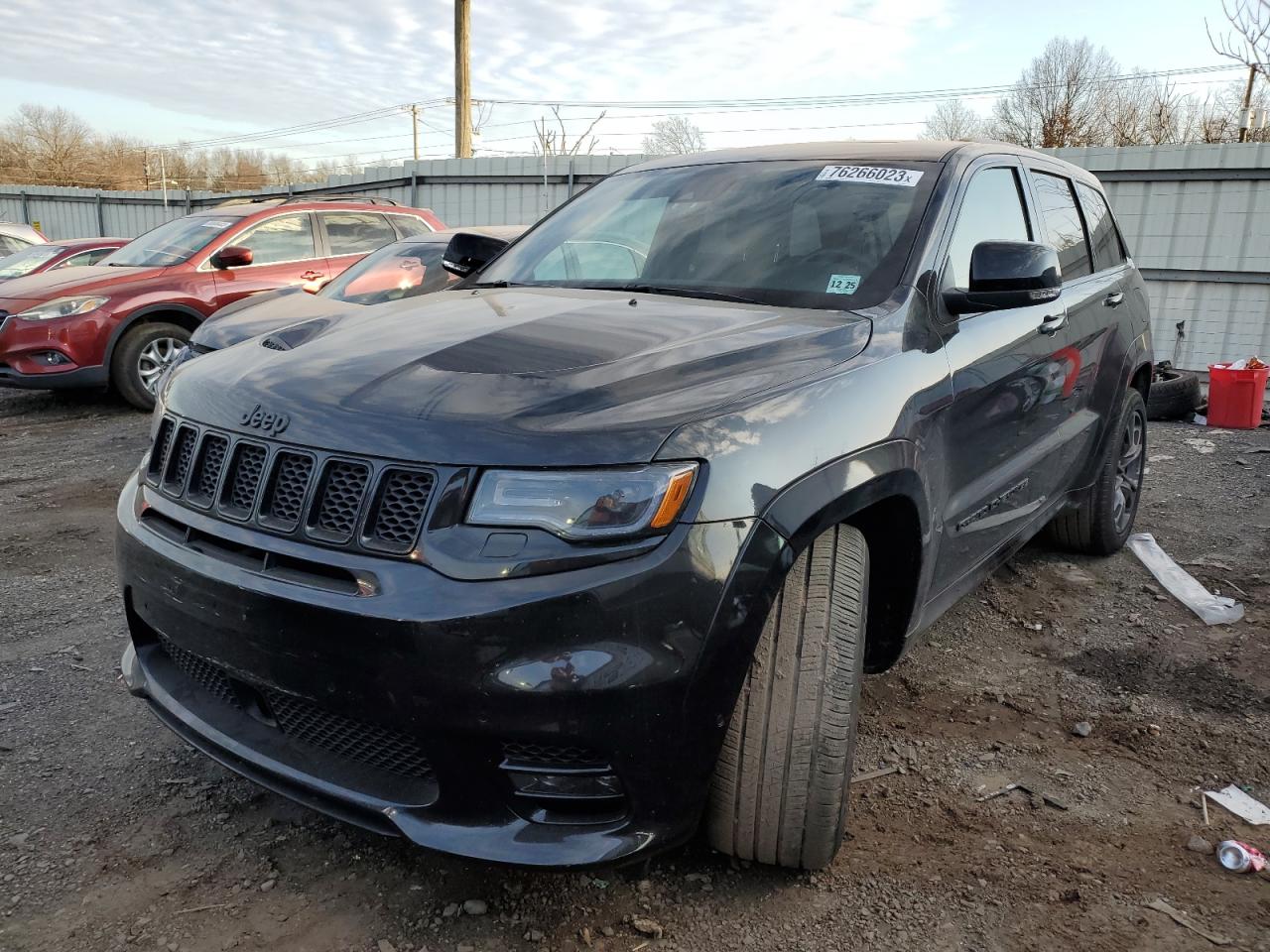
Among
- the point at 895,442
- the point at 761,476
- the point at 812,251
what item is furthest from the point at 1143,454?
the point at 761,476

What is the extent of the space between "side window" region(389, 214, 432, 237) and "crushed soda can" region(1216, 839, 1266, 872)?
8.40 meters

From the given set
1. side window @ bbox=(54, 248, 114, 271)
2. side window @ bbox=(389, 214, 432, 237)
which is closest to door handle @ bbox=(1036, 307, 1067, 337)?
side window @ bbox=(389, 214, 432, 237)

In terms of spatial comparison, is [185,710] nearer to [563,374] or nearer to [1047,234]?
[563,374]

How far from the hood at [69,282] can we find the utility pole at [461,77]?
10900 millimetres

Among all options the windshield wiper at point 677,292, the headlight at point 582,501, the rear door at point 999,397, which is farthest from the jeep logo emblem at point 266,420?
the rear door at point 999,397

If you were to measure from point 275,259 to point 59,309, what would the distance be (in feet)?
5.97

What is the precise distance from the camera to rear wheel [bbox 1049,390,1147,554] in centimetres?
414

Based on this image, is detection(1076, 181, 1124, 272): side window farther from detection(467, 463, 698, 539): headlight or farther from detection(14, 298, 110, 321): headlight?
detection(14, 298, 110, 321): headlight

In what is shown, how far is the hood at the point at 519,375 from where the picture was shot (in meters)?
1.75

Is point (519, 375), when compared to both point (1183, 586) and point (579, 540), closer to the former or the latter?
point (579, 540)

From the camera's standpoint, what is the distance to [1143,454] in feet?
15.6

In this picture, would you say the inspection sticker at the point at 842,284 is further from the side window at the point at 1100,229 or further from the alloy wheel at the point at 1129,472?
the alloy wheel at the point at 1129,472

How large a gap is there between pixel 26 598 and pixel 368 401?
2.89 meters

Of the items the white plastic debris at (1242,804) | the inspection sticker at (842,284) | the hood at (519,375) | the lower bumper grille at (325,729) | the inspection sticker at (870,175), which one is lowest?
the white plastic debris at (1242,804)
